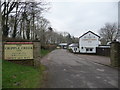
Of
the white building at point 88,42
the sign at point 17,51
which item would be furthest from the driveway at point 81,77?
the white building at point 88,42

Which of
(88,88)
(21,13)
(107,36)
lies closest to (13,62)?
(88,88)

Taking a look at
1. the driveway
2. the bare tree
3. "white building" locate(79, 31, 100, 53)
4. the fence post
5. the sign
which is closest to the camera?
the driveway

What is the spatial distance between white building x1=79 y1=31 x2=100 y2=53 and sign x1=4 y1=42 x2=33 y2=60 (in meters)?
33.6

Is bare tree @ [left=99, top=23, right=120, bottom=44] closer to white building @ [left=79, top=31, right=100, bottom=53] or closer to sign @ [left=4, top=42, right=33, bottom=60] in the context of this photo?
white building @ [left=79, top=31, right=100, bottom=53]

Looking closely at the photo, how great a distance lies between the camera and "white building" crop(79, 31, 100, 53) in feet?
140

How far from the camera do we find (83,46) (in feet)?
142

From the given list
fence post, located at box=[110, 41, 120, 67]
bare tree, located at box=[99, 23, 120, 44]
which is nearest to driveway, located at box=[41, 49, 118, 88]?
fence post, located at box=[110, 41, 120, 67]

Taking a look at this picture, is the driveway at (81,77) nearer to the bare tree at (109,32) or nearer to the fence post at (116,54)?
the fence post at (116,54)

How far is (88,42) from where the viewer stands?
141 ft

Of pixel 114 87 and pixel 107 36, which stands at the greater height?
pixel 107 36

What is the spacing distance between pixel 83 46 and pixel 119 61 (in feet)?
101

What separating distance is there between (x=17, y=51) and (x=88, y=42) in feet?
114

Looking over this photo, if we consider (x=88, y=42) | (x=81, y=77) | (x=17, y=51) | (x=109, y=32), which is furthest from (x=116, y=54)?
(x=109, y=32)

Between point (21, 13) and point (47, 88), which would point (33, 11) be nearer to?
point (21, 13)
